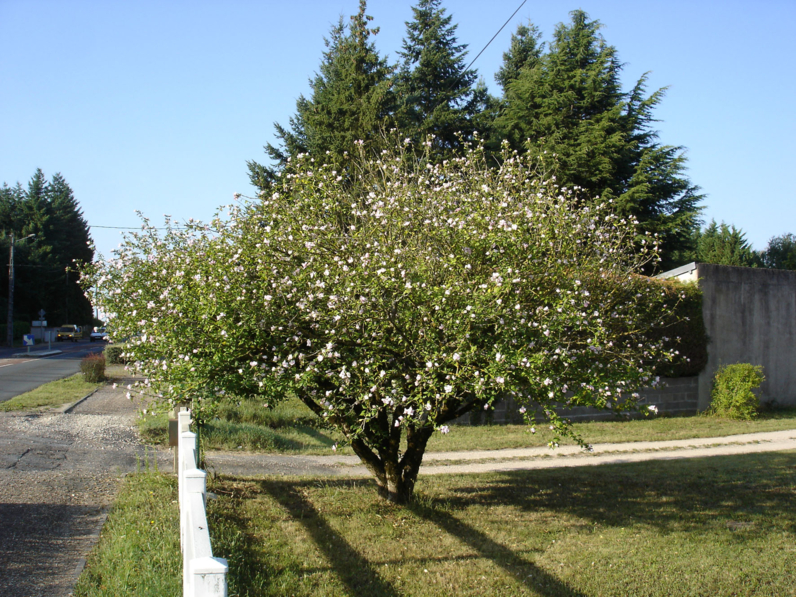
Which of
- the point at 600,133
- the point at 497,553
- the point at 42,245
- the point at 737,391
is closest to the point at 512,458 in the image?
the point at 497,553

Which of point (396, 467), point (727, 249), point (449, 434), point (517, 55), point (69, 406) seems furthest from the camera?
point (727, 249)

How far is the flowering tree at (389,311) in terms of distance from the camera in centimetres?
483

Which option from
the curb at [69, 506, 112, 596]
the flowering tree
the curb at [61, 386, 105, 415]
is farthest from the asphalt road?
the flowering tree

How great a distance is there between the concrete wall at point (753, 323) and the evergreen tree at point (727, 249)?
32.6 m

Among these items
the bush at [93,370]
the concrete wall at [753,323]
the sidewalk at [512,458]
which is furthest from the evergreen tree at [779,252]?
the bush at [93,370]

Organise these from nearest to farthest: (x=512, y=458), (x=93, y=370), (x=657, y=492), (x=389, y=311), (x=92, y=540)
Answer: (x=389, y=311) < (x=92, y=540) < (x=657, y=492) < (x=512, y=458) < (x=93, y=370)

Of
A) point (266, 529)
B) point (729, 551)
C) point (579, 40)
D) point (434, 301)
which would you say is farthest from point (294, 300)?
point (579, 40)

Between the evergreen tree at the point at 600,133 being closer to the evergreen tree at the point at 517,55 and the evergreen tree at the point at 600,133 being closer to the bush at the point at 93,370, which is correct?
the evergreen tree at the point at 517,55

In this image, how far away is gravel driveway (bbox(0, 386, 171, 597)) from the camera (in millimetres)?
4520

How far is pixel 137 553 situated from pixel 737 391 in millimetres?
13255

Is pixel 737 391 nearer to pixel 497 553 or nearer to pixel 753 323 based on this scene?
pixel 753 323

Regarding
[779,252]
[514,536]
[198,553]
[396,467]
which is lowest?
[514,536]

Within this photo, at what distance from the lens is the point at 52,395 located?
14688mm

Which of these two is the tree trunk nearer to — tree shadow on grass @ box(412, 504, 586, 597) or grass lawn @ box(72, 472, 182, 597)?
tree shadow on grass @ box(412, 504, 586, 597)
